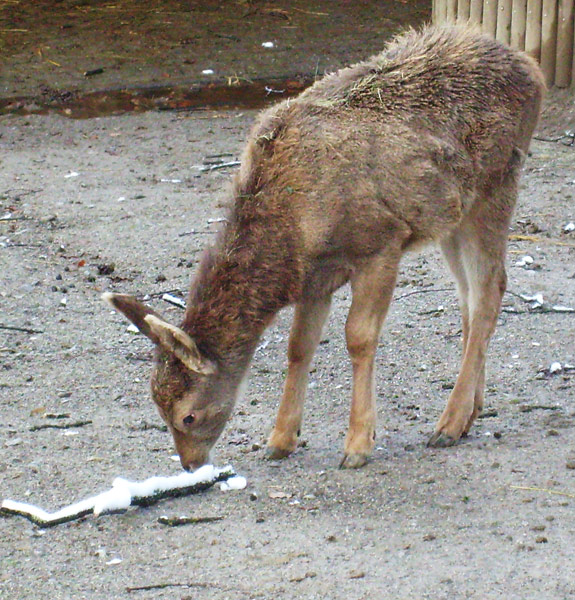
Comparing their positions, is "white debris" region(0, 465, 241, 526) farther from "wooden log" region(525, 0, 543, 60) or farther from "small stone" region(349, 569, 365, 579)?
"wooden log" region(525, 0, 543, 60)

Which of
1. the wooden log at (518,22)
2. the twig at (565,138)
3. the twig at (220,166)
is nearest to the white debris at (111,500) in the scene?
the twig at (220,166)

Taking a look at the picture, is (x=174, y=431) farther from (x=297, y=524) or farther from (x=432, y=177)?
(x=432, y=177)

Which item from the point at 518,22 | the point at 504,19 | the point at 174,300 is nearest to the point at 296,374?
the point at 174,300

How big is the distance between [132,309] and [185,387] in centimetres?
53

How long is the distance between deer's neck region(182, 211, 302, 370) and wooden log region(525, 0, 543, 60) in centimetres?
811

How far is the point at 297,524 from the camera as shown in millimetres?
5215

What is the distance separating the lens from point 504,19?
13195 mm

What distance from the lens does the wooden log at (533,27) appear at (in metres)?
12.8

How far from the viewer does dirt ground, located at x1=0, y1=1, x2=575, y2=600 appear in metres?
4.77

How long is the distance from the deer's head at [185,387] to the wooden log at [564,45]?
837 cm

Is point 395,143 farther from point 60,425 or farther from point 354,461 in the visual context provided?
point 60,425

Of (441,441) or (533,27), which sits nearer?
(441,441)

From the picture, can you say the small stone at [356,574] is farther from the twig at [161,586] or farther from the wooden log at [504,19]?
the wooden log at [504,19]

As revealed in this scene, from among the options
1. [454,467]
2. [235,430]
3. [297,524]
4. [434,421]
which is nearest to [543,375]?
[434,421]
